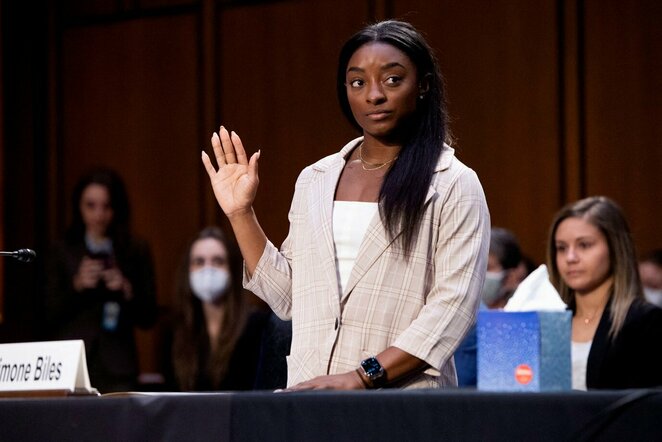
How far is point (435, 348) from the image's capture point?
6.91 feet

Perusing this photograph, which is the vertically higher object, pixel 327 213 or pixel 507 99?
pixel 507 99

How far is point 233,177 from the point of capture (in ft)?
7.67

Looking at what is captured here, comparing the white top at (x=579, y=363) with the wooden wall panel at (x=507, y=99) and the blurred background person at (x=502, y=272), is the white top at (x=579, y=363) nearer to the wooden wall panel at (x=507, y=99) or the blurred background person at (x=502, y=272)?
the blurred background person at (x=502, y=272)

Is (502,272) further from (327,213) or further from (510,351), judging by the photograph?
→ (510,351)

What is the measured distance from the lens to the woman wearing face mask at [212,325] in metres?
4.63

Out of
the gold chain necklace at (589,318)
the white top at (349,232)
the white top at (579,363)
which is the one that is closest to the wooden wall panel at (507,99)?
the gold chain necklace at (589,318)

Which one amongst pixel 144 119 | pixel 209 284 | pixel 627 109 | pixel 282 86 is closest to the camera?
pixel 209 284

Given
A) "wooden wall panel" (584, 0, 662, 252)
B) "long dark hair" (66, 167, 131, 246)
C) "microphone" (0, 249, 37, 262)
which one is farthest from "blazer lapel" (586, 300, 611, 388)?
"long dark hair" (66, 167, 131, 246)

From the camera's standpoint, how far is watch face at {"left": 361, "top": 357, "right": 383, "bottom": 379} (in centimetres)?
207

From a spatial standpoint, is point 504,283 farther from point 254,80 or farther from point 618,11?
point 254,80

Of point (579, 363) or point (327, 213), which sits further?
point (579, 363)

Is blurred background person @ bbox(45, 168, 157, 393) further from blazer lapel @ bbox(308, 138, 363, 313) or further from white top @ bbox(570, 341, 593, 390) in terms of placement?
blazer lapel @ bbox(308, 138, 363, 313)

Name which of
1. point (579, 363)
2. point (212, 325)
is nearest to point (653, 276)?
point (579, 363)

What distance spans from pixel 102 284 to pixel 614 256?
2.27m
